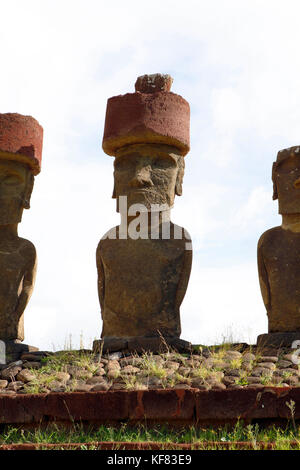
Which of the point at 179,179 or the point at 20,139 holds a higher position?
the point at 20,139

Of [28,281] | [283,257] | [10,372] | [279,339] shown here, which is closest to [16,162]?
[28,281]

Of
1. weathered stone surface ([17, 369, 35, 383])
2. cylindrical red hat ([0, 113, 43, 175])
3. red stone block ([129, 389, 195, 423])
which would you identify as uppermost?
cylindrical red hat ([0, 113, 43, 175])

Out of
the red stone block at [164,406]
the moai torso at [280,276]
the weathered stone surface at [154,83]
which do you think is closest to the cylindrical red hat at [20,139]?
the weathered stone surface at [154,83]

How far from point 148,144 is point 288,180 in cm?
180

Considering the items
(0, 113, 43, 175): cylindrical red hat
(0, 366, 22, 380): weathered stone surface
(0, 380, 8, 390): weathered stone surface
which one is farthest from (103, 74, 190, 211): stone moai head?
(0, 380, 8, 390): weathered stone surface

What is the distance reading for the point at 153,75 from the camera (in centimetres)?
949

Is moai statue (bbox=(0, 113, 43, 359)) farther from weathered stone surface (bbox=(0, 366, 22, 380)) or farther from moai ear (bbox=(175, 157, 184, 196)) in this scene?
moai ear (bbox=(175, 157, 184, 196))

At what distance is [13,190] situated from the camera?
31.5ft

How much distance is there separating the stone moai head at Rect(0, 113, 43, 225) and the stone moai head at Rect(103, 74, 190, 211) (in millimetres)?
1090

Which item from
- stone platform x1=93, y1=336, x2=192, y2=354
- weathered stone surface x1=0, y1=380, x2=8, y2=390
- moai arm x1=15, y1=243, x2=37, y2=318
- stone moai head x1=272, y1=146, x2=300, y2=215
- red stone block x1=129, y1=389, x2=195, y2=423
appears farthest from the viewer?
moai arm x1=15, y1=243, x2=37, y2=318

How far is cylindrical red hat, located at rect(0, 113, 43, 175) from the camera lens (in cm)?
957

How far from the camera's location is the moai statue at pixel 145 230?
28.3 feet

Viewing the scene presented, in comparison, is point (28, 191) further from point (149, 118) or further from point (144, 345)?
point (144, 345)

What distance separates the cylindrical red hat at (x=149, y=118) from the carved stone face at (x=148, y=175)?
0.14 m
